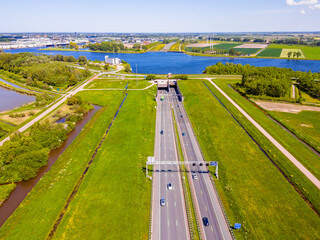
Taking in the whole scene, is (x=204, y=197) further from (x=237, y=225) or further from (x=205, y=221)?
(x=237, y=225)

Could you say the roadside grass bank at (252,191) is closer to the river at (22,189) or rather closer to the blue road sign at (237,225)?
the blue road sign at (237,225)

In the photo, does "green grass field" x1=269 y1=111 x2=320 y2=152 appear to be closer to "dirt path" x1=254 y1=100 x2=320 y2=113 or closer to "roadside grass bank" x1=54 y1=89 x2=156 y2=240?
"dirt path" x1=254 y1=100 x2=320 y2=113

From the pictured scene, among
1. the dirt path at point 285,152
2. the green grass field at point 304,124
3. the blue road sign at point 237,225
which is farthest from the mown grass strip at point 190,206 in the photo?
the green grass field at point 304,124

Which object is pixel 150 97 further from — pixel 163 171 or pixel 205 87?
pixel 163 171

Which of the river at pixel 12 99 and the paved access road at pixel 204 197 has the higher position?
the river at pixel 12 99

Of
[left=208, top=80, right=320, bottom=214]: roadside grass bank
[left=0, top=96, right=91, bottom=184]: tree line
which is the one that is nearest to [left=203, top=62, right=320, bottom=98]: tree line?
[left=208, top=80, right=320, bottom=214]: roadside grass bank

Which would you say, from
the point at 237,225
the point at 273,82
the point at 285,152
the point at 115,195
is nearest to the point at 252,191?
the point at 237,225

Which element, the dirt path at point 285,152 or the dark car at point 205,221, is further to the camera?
the dirt path at point 285,152
